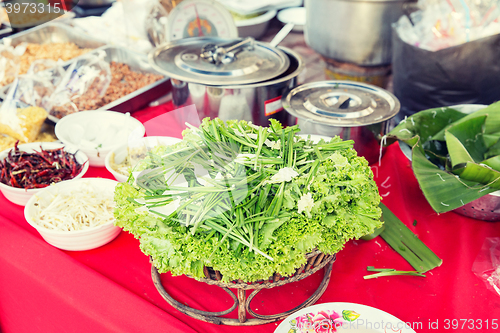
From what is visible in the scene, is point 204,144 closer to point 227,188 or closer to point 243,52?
point 227,188

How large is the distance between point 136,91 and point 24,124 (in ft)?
1.92

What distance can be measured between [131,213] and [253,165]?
348mm

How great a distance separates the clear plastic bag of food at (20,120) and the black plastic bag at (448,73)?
2.11 meters

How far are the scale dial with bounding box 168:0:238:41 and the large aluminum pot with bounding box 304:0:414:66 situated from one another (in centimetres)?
96

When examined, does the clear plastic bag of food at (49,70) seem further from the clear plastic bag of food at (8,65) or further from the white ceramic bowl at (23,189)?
the white ceramic bowl at (23,189)

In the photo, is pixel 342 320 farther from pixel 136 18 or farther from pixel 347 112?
pixel 136 18

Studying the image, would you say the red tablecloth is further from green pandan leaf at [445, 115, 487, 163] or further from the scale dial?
the scale dial

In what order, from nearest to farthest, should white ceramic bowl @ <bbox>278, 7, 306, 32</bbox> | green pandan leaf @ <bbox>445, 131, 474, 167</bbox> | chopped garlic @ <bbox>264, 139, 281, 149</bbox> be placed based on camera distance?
chopped garlic @ <bbox>264, 139, 281, 149</bbox>, green pandan leaf @ <bbox>445, 131, 474, 167</bbox>, white ceramic bowl @ <bbox>278, 7, 306, 32</bbox>

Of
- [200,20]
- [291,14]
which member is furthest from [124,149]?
[291,14]

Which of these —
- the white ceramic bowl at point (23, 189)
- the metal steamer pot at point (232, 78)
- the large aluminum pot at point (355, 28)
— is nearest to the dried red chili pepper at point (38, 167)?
the white ceramic bowl at point (23, 189)

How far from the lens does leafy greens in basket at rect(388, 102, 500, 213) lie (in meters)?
1.16

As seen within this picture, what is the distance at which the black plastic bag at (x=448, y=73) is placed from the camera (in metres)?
1.88

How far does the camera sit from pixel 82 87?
1.96 m

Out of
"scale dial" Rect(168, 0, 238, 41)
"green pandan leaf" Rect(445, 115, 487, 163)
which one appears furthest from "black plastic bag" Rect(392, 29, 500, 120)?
"scale dial" Rect(168, 0, 238, 41)
